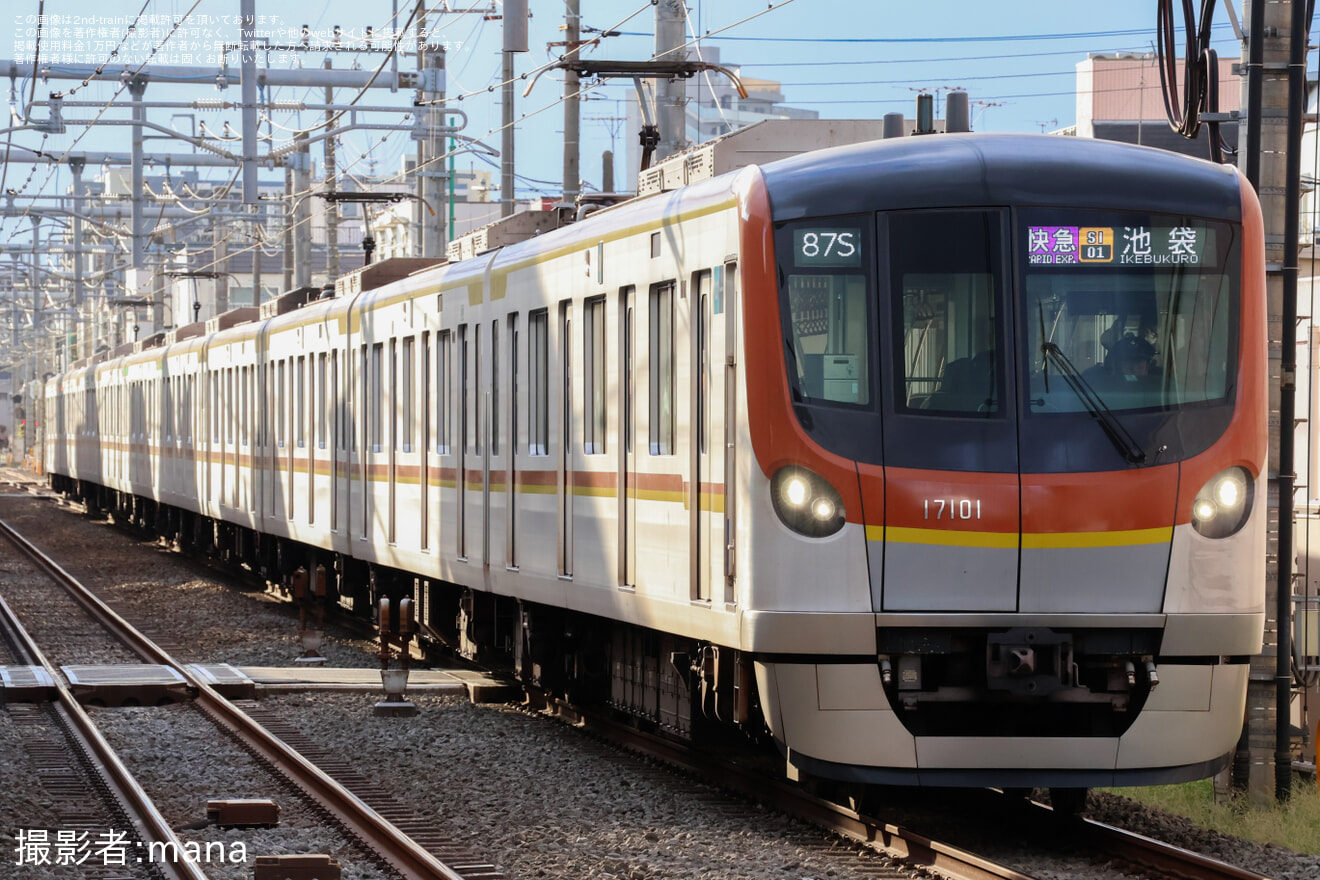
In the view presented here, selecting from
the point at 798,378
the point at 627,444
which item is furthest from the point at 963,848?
the point at 627,444

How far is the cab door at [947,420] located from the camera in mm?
7816

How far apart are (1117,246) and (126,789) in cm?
538

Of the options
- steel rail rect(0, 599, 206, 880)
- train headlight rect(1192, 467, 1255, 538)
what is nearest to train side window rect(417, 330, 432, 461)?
steel rail rect(0, 599, 206, 880)

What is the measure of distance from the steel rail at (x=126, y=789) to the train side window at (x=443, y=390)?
3032 millimetres

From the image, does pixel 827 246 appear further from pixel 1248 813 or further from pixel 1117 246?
pixel 1248 813

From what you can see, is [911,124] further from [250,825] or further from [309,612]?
[309,612]

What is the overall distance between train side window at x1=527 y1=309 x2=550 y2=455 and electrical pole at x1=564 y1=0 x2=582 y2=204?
21.4ft

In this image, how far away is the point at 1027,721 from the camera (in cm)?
793

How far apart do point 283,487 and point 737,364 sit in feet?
44.5

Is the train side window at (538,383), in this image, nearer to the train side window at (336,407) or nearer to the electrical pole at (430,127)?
the train side window at (336,407)

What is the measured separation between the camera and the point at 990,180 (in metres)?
8.04

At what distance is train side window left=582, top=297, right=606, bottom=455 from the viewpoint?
34.3 feet

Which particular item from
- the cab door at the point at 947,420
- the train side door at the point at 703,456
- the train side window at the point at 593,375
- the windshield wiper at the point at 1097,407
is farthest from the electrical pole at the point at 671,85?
the windshield wiper at the point at 1097,407

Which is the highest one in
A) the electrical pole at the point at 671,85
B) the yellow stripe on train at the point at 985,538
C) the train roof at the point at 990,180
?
the electrical pole at the point at 671,85
